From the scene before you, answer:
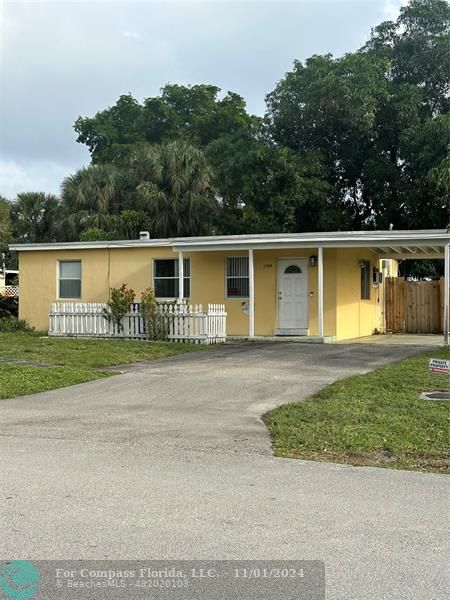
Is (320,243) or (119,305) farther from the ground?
(320,243)

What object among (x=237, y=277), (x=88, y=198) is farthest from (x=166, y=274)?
(x=88, y=198)

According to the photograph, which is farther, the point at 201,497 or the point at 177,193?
the point at 177,193

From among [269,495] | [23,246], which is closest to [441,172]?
[269,495]

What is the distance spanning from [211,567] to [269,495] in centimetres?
157

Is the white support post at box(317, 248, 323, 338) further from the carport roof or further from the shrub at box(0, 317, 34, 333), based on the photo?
the shrub at box(0, 317, 34, 333)

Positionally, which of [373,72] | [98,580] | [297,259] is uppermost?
[373,72]

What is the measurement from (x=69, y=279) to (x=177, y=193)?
11.3 metres

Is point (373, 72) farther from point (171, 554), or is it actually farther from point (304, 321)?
point (171, 554)

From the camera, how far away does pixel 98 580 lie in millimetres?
4180

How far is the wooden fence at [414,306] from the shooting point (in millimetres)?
25109

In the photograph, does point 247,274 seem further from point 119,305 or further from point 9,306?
point 9,306

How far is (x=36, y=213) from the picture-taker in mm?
37875

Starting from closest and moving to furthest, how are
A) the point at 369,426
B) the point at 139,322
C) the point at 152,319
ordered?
the point at 369,426
the point at 152,319
the point at 139,322

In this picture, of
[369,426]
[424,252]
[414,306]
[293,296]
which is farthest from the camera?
[414,306]
